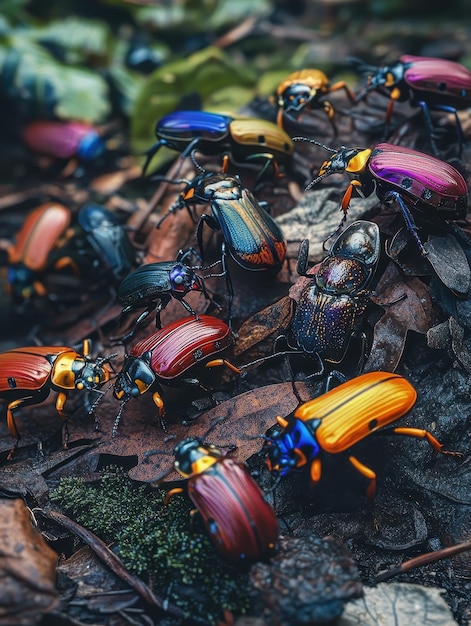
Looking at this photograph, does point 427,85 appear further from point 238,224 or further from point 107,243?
point 107,243

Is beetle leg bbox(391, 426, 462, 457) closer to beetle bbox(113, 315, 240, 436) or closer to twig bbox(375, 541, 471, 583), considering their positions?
twig bbox(375, 541, 471, 583)

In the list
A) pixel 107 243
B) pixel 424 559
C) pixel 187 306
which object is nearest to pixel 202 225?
pixel 187 306

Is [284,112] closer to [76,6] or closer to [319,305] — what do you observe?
[319,305]

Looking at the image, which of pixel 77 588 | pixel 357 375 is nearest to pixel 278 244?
pixel 357 375

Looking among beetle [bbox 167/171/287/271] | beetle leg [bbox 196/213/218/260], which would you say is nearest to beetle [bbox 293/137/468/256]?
beetle [bbox 167/171/287/271]

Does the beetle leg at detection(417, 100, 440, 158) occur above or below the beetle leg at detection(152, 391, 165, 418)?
above

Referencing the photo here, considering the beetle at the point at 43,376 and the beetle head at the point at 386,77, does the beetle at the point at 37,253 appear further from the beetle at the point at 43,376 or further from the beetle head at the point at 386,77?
the beetle head at the point at 386,77
